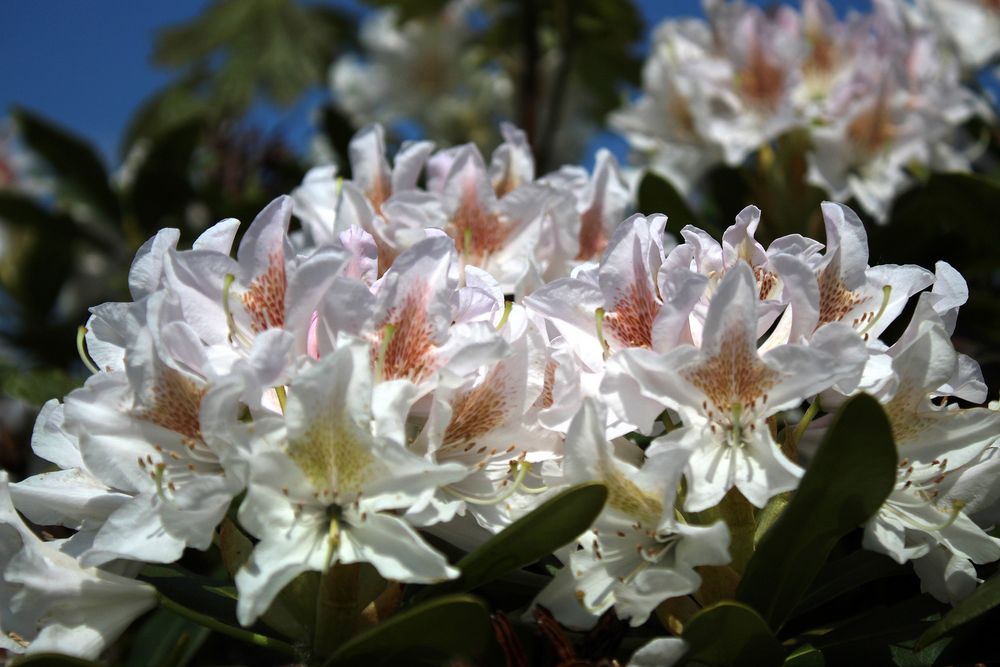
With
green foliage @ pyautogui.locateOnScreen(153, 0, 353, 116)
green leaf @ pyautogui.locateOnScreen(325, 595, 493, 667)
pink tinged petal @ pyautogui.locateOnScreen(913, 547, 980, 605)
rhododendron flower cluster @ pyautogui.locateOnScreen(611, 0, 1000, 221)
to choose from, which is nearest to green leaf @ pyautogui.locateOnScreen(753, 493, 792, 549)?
pink tinged petal @ pyautogui.locateOnScreen(913, 547, 980, 605)

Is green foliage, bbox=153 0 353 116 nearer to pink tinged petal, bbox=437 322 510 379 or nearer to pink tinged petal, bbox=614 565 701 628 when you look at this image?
pink tinged petal, bbox=437 322 510 379

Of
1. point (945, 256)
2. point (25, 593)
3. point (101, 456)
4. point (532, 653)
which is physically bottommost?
point (945, 256)

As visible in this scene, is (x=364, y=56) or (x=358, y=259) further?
(x=364, y=56)

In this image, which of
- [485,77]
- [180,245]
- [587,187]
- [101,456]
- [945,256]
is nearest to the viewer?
[101,456]

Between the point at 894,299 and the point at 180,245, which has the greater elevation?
the point at 894,299

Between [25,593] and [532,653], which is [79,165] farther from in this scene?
[532,653]

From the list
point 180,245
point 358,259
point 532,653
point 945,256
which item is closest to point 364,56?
point 180,245

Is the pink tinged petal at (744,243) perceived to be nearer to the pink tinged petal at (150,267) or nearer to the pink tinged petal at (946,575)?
the pink tinged petal at (946,575)
